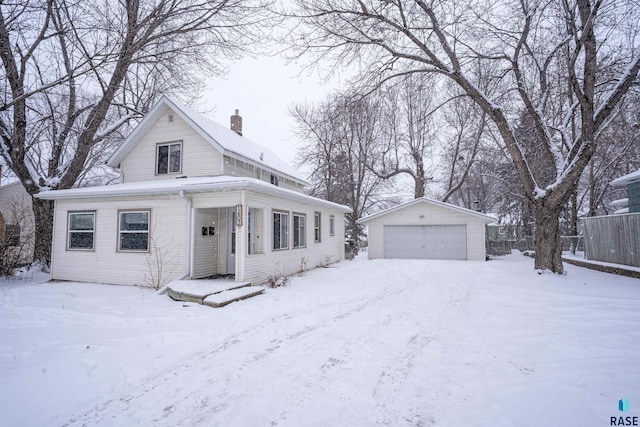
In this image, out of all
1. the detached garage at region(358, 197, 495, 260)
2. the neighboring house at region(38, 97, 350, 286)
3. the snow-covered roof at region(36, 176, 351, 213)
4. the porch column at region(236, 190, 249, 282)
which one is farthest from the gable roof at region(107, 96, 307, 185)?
the detached garage at region(358, 197, 495, 260)

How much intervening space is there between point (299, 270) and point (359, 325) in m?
7.25

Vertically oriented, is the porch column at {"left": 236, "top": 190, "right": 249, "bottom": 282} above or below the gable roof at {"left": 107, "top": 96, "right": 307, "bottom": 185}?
below

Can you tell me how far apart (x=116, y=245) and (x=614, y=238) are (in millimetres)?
16509

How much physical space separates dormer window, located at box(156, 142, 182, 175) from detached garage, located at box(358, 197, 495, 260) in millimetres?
11588

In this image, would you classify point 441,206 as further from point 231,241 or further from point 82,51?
point 82,51

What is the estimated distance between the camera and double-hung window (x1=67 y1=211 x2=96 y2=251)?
10.5 metres

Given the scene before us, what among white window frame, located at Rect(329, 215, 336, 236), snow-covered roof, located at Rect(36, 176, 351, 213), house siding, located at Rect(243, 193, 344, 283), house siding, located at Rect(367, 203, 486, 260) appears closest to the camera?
snow-covered roof, located at Rect(36, 176, 351, 213)

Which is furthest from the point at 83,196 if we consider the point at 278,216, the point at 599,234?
the point at 599,234

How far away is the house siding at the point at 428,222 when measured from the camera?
18.6 metres

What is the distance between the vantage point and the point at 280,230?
11445 mm

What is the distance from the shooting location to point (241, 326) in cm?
567

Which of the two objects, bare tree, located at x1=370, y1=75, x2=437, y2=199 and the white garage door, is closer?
the white garage door

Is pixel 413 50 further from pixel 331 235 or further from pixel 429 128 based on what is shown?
pixel 429 128

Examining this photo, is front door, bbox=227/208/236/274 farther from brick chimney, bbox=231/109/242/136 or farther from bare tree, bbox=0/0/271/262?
brick chimney, bbox=231/109/242/136
